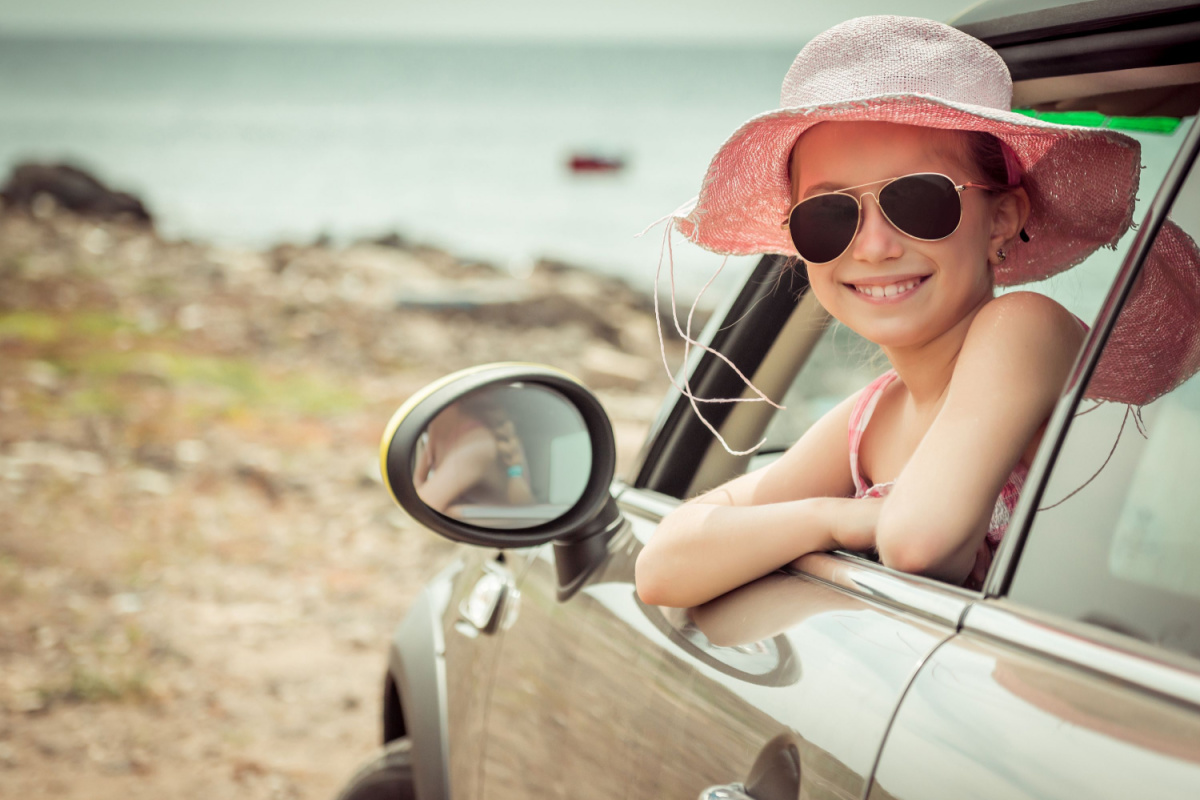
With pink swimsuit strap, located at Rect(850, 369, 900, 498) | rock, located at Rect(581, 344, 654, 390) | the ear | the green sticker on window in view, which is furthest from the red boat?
the ear

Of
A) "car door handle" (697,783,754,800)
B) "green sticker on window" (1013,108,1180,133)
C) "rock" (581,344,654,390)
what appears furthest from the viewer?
"rock" (581,344,654,390)

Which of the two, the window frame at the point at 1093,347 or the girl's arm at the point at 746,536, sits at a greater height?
the window frame at the point at 1093,347

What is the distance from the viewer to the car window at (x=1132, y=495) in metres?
1.03

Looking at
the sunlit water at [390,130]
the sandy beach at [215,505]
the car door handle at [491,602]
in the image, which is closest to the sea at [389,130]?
the sunlit water at [390,130]

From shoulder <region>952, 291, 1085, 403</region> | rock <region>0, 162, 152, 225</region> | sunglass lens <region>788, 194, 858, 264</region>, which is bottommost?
rock <region>0, 162, 152, 225</region>

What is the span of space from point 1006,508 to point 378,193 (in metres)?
52.3

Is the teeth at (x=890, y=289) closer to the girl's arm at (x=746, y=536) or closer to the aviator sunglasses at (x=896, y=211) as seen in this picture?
the aviator sunglasses at (x=896, y=211)

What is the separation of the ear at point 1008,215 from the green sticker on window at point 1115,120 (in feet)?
0.68

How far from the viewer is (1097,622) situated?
1.00 m

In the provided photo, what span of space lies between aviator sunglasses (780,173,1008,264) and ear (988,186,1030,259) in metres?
0.04

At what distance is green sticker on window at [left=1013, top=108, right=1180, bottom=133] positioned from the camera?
170 centimetres

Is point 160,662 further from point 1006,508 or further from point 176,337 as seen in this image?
point 176,337

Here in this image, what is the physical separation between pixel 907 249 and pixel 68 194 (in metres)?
20.9

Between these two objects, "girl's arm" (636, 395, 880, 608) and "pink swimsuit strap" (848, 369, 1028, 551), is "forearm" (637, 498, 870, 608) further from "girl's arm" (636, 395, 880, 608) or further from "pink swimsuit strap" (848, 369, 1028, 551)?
"pink swimsuit strap" (848, 369, 1028, 551)
